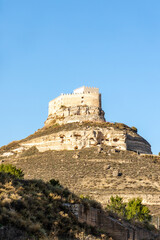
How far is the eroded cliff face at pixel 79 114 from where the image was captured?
9712 centimetres

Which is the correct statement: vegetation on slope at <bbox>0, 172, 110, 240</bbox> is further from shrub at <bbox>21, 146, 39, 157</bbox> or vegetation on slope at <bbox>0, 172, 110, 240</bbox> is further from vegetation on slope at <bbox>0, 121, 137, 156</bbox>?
vegetation on slope at <bbox>0, 121, 137, 156</bbox>

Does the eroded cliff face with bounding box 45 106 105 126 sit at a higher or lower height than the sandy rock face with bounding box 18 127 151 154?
higher

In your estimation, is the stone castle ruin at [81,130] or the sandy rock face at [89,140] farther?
the stone castle ruin at [81,130]

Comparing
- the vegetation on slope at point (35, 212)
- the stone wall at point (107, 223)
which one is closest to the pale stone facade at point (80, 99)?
the stone wall at point (107, 223)

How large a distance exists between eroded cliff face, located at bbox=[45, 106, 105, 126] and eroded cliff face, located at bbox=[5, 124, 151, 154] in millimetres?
5838

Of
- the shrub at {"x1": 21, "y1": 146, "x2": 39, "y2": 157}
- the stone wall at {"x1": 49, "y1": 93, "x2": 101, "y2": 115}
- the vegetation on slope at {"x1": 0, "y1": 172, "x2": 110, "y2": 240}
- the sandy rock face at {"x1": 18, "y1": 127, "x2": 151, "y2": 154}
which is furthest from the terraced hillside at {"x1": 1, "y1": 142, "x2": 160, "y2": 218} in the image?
the vegetation on slope at {"x1": 0, "y1": 172, "x2": 110, "y2": 240}

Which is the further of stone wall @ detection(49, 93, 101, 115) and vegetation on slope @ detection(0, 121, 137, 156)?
stone wall @ detection(49, 93, 101, 115)


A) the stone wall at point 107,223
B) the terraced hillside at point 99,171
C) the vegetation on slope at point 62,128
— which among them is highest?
the vegetation on slope at point 62,128

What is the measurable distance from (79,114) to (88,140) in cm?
1402

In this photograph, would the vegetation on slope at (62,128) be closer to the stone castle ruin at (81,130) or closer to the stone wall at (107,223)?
the stone castle ruin at (81,130)

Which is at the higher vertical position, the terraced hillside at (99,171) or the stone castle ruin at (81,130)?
the stone castle ruin at (81,130)

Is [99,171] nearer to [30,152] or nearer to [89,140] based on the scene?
[89,140]

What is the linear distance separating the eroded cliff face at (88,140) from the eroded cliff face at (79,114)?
19.2ft

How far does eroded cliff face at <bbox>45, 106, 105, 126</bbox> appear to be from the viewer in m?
97.1
